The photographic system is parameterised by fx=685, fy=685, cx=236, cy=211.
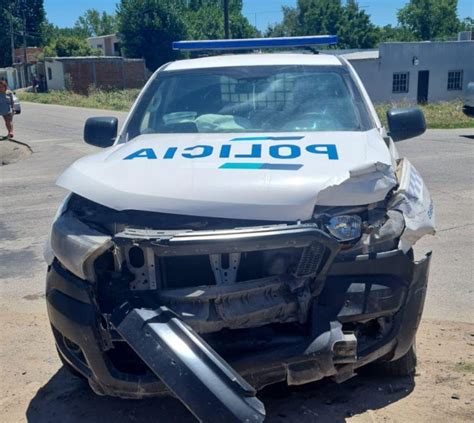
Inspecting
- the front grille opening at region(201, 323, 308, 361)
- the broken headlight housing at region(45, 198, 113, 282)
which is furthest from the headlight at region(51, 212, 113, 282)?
the front grille opening at region(201, 323, 308, 361)

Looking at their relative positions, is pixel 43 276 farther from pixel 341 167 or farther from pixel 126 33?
pixel 126 33

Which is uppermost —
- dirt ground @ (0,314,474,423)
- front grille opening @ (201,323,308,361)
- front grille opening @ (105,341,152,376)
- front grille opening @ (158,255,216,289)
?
front grille opening @ (158,255,216,289)

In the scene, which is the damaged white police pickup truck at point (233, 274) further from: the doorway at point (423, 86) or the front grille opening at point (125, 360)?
the doorway at point (423, 86)

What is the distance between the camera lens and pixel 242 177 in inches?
132

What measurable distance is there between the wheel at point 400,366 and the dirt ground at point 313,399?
0.14 ft

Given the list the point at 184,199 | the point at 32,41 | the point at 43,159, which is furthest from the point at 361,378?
the point at 32,41

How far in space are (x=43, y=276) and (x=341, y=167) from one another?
3.63 metres

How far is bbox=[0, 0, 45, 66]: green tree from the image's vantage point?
72.4 m

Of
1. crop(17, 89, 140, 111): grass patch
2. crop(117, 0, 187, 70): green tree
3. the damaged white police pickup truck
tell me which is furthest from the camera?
crop(117, 0, 187, 70): green tree

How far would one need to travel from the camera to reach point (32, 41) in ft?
260

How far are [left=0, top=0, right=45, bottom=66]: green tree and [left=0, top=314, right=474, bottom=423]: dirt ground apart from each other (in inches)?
2823

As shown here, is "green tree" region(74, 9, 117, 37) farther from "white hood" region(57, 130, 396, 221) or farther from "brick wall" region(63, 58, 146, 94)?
"white hood" region(57, 130, 396, 221)

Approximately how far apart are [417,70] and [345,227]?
136 ft

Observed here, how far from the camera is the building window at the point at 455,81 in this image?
43594 millimetres
